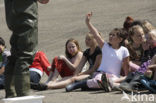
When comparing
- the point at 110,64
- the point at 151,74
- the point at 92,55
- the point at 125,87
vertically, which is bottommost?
the point at 125,87

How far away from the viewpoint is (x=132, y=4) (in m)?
19.8

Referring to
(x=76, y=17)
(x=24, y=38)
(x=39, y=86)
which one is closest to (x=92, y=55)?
(x=39, y=86)

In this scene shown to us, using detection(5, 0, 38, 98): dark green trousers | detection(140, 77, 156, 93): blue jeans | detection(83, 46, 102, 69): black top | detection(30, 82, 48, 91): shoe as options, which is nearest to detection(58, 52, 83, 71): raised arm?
detection(83, 46, 102, 69): black top

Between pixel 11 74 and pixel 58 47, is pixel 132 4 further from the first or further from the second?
pixel 11 74

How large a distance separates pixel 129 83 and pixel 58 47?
699cm

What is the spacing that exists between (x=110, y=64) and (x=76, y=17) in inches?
427

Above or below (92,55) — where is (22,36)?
above

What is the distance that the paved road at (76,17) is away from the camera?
15.4 meters

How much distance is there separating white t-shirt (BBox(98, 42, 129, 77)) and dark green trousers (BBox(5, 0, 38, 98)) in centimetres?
194

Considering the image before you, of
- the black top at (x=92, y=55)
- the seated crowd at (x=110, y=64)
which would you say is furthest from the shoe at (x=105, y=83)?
the black top at (x=92, y=55)

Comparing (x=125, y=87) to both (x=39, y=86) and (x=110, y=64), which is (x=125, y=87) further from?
(x=39, y=86)

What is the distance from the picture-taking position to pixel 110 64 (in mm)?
8188

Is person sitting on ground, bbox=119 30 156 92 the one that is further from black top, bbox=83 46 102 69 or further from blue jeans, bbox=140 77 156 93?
black top, bbox=83 46 102 69

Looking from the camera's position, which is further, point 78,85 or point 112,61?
point 112,61
